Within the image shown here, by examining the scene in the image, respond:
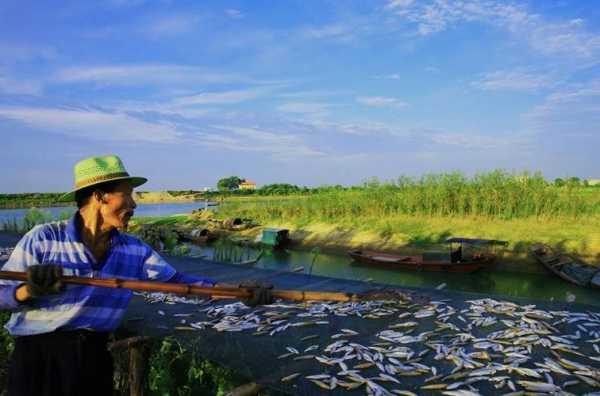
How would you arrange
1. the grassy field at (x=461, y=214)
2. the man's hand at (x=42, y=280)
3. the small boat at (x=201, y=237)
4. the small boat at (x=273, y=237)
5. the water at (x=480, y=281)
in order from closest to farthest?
the man's hand at (x=42, y=280) < the water at (x=480, y=281) < the grassy field at (x=461, y=214) < the small boat at (x=273, y=237) < the small boat at (x=201, y=237)

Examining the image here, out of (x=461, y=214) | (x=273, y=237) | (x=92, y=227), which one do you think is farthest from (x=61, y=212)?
(x=92, y=227)

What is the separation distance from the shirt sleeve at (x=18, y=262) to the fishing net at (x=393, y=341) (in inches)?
73.1

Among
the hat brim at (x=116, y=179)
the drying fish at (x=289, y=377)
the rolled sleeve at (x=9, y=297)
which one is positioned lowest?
the drying fish at (x=289, y=377)

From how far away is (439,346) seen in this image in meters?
3.78

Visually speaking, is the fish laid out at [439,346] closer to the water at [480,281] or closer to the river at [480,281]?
the water at [480,281]

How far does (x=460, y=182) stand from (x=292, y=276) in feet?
43.6

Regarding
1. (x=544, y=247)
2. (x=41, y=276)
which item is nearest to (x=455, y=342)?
(x=41, y=276)

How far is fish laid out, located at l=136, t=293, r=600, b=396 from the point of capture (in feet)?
10.3

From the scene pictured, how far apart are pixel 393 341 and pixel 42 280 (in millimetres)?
3037

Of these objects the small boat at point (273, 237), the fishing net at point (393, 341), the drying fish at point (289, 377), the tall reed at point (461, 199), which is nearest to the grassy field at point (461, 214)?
the tall reed at point (461, 199)

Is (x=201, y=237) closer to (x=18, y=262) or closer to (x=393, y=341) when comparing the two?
(x=393, y=341)

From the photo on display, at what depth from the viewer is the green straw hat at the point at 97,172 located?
7.46 feet

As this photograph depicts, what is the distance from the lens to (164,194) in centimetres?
7988

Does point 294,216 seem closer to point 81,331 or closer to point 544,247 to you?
point 544,247
